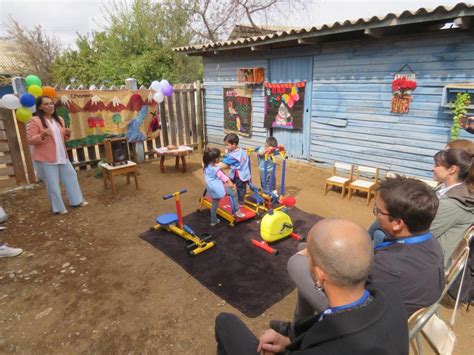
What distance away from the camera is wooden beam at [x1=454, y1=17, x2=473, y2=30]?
15.3ft

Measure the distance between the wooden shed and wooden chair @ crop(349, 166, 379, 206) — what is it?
27 cm

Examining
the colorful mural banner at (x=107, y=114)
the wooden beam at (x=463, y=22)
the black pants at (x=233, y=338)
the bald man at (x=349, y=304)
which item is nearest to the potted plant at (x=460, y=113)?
the wooden beam at (x=463, y=22)

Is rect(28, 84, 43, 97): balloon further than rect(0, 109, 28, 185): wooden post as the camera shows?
No

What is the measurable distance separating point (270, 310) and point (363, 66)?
5.32 meters

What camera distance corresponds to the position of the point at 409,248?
1.73 metres

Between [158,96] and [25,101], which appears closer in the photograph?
[25,101]

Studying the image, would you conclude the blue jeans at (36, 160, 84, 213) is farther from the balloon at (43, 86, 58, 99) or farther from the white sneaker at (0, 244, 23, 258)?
the balloon at (43, 86, 58, 99)

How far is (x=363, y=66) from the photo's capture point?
633 centimetres

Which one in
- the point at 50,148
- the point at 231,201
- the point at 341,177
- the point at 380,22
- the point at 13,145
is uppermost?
the point at 380,22

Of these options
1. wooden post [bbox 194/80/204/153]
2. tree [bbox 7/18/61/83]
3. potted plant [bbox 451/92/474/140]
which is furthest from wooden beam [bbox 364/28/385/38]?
tree [bbox 7/18/61/83]

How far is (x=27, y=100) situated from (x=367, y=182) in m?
6.32

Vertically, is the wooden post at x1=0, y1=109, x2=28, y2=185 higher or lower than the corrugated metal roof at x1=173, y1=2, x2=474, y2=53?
lower

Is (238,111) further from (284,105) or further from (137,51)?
(137,51)

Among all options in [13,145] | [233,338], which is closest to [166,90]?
[13,145]
